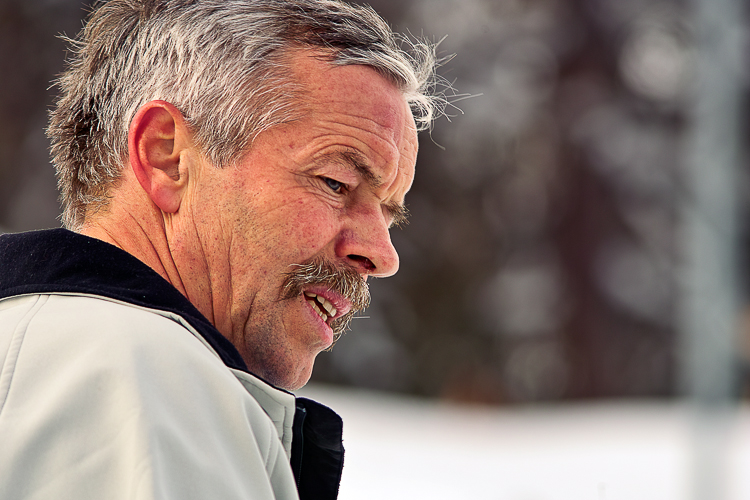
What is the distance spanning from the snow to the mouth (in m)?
2.35

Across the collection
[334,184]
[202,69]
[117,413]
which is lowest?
[117,413]

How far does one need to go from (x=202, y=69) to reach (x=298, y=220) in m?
0.37

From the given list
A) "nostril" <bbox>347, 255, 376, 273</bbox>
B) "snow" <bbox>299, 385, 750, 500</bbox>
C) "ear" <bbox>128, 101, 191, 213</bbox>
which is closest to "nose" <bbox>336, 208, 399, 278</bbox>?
"nostril" <bbox>347, 255, 376, 273</bbox>

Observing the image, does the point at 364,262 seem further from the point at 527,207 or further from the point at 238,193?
the point at 527,207

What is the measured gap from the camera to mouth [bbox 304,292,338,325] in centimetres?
179

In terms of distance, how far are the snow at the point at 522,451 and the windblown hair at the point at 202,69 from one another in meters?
2.72

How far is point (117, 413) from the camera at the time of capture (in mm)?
1032

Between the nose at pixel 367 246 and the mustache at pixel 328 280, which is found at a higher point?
the nose at pixel 367 246

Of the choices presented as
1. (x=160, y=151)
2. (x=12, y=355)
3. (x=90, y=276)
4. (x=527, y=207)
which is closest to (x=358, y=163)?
(x=160, y=151)

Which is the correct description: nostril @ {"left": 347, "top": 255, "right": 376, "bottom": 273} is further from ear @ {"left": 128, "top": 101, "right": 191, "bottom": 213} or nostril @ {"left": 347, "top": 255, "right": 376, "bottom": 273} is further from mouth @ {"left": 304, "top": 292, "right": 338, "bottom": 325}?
ear @ {"left": 128, "top": 101, "right": 191, "bottom": 213}

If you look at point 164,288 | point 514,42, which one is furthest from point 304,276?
point 514,42

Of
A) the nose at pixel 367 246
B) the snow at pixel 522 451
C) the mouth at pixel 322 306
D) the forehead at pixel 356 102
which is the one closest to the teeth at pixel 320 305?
the mouth at pixel 322 306

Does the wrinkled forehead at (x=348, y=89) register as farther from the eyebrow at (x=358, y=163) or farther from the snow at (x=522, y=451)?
the snow at (x=522, y=451)

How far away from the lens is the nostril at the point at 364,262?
72.7 inches
